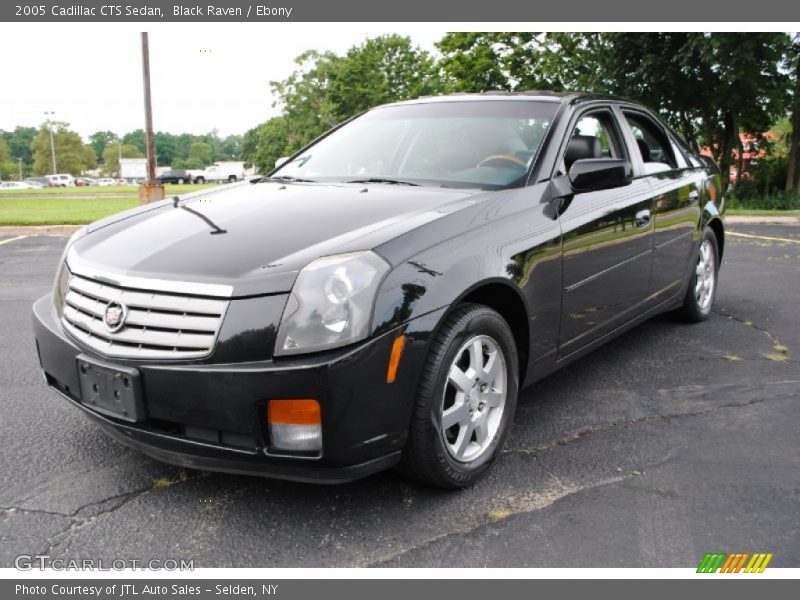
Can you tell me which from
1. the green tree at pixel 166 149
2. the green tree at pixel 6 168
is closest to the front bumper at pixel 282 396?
the green tree at pixel 6 168

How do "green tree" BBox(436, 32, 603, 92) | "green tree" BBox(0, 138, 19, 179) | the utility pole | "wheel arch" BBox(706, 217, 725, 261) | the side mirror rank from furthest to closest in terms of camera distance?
1. "green tree" BBox(0, 138, 19, 179)
2. "green tree" BBox(436, 32, 603, 92)
3. the utility pole
4. "wheel arch" BBox(706, 217, 725, 261)
5. the side mirror

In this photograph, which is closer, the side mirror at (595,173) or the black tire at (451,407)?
the black tire at (451,407)

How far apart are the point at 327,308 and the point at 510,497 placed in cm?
106

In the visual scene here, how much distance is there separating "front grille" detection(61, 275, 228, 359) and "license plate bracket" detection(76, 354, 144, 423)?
0.06 m

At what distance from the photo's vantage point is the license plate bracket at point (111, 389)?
96.3 inches

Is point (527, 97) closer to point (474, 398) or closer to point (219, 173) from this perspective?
point (474, 398)

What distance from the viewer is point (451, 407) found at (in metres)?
2.73

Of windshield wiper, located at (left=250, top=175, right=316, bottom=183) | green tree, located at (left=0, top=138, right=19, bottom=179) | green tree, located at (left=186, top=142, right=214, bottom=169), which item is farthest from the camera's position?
green tree, located at (left=186, top=142, right=214, bottom=169)

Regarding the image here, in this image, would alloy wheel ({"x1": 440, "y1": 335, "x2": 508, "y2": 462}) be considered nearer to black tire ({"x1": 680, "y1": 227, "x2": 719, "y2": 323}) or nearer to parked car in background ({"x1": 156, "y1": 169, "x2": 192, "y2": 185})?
black tire ({"x1": 680, "y1": 227, "x2": 719, "y2": 323})

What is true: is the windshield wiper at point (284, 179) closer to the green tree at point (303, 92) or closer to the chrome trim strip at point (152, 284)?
the chrome trim strip at point (152, 284)

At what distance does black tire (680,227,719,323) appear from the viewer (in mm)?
5078

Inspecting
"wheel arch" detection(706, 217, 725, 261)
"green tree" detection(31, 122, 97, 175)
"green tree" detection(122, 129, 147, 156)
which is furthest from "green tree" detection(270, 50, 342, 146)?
"green tree" detection(122, 129, 147, 156)

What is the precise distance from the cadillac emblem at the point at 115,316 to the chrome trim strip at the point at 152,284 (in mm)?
77

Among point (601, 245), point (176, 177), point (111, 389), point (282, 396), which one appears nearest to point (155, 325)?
point (111, 389)
